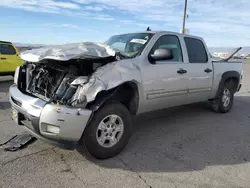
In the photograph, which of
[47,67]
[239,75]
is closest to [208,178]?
[47,67]

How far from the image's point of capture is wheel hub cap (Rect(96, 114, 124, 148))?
A: 3652 millimetres

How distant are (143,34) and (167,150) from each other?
215cm

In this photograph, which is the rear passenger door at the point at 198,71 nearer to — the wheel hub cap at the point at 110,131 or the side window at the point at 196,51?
the side window at the point at 196,51

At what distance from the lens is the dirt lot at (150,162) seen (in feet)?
10.4

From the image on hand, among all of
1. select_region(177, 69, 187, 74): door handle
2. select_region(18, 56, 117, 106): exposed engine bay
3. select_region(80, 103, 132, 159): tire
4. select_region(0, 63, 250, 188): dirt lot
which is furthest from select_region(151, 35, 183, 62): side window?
select_region(80, 103, 132, 159): tire

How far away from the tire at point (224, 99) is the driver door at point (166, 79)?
1.73 metres

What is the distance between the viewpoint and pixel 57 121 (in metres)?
3.23

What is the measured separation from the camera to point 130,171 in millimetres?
3438

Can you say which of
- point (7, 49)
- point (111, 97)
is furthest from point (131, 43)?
point (7, 49)

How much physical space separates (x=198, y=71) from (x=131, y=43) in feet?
5.39

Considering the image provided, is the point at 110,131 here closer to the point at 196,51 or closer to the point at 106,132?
the point at 106,132

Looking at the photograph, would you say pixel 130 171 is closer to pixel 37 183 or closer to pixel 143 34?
pixel 37 183

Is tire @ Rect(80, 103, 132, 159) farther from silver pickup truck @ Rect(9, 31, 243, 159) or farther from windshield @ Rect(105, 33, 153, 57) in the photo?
windshield @ Rect(105, 33, 153, 57)

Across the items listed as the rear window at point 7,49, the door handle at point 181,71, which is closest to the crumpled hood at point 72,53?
the door handle at point 181,71
